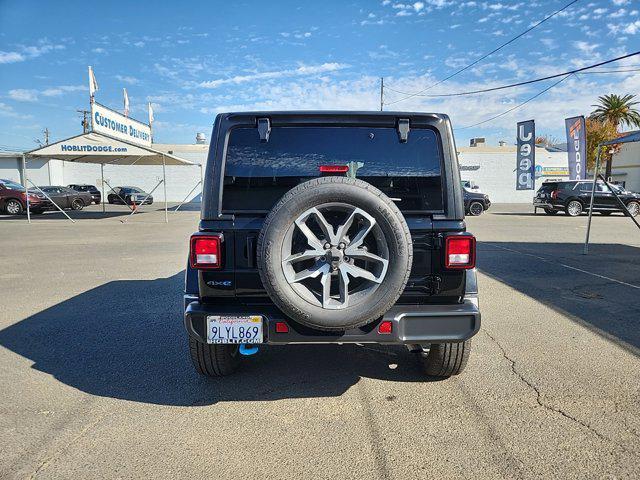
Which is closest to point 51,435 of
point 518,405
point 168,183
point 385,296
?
point 385,296

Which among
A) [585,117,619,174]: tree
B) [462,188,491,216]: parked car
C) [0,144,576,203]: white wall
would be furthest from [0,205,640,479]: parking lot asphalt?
[585,117,619,174]: tree

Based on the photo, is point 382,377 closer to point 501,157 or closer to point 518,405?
point 518,405

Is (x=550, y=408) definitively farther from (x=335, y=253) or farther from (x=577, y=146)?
(x=577, y=146)

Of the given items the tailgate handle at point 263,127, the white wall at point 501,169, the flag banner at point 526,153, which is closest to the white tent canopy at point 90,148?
the tailgate handle at point 263,127

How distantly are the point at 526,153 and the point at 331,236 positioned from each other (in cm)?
2586

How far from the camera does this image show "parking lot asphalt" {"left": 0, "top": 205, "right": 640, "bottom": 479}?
8.22ft

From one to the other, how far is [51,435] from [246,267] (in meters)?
1.59

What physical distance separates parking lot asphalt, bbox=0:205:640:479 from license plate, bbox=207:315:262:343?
56 cm

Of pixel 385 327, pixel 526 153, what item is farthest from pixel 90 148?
pixel 526 153

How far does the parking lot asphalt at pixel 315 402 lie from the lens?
8.22 ft

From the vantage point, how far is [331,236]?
270 centimetres

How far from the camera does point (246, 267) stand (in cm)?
295

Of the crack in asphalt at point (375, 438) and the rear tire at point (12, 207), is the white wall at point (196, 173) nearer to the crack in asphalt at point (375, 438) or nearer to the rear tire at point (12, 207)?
the rear tire at point (12, 207)

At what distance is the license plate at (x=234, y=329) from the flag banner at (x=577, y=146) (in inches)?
955
